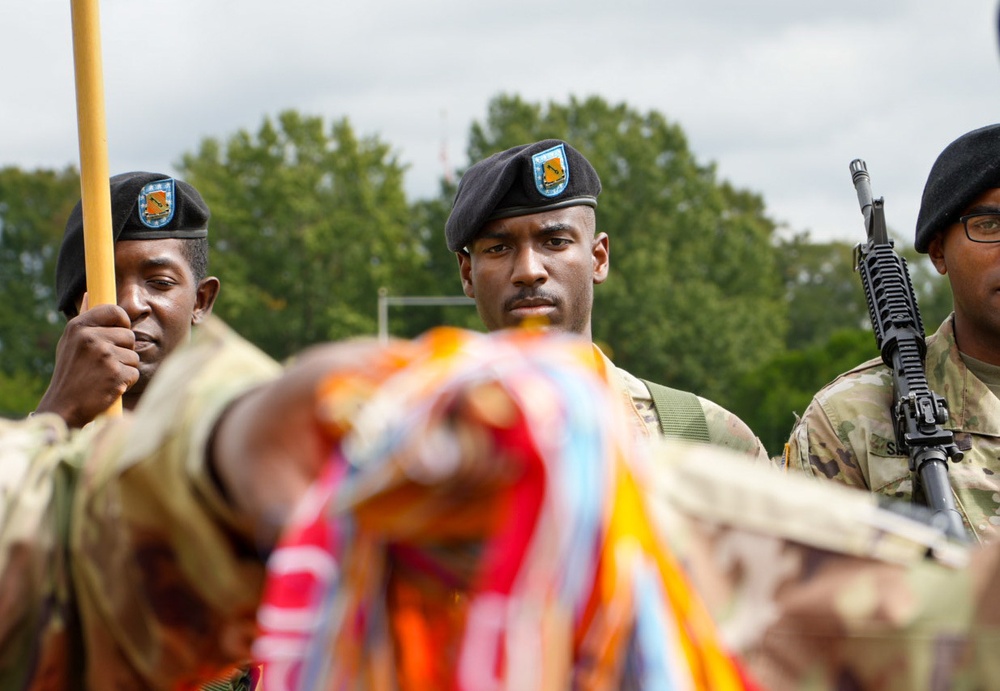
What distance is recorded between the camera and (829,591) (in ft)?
3.72

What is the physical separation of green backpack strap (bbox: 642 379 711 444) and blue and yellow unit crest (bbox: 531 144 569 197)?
746 millimetres

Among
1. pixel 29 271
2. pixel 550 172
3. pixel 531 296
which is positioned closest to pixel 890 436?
pixel 531 296

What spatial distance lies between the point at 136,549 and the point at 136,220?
9.04 feet

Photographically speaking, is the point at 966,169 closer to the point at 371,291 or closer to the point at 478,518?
the point at 478,518

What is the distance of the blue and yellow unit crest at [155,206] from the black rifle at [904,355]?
2.33m

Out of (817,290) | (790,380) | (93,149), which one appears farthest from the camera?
(817,290)

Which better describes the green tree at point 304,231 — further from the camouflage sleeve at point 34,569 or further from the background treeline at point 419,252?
the camouflage sleeve at point 34,569

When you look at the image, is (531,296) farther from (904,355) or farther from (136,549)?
(136,549)

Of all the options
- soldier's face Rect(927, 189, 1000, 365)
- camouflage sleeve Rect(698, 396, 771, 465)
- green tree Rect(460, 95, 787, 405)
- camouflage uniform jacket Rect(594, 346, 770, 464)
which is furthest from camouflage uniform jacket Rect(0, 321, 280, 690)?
green tree Rect(460, 95, 787, 405)

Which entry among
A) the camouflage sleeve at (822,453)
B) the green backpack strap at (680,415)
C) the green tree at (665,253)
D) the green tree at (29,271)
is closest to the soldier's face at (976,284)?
the camouflage sleeve at (822,453)

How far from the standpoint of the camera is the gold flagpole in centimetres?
227

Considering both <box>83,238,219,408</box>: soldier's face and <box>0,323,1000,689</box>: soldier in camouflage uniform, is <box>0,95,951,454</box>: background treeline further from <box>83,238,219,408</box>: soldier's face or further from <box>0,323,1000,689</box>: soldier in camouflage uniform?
<box>0,323,1000,689</box>: soldier in camouflage uniform

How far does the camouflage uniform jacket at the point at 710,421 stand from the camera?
368 cm

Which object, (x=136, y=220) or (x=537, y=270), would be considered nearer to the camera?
(x=136, y=220)
